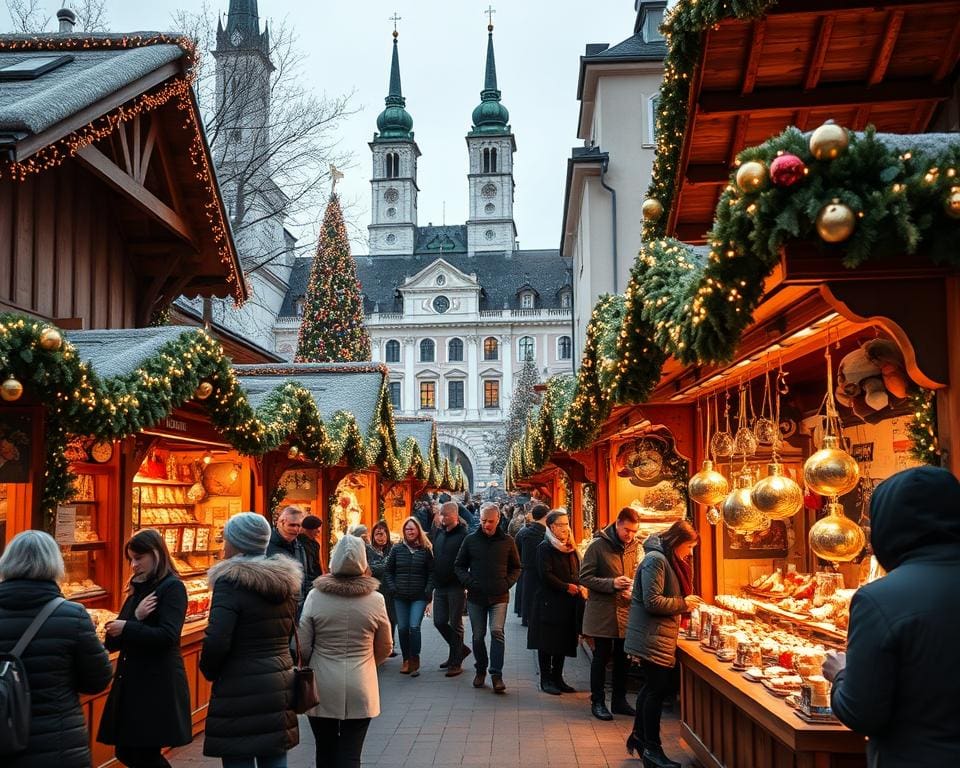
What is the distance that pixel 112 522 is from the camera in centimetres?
821

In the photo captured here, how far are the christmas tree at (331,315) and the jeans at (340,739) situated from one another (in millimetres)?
28000

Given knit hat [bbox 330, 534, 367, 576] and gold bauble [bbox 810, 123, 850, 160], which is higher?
gold bauble [bbox 810, 123, 850, 160]

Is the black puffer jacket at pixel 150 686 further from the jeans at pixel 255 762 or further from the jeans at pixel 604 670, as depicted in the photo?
the jeans at pixel 604 670

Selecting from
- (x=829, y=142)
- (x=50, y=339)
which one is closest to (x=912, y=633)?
(x=829, y=142)

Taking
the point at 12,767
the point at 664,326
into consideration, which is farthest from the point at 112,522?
the point at 664,326

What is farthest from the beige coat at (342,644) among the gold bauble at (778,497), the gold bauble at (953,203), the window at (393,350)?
the window at (393,350)

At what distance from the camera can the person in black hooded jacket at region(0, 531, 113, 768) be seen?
419 cm

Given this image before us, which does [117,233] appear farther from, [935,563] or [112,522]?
[935,563]

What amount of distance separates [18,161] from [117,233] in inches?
173

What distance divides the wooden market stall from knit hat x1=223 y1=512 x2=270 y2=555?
2.27 meters

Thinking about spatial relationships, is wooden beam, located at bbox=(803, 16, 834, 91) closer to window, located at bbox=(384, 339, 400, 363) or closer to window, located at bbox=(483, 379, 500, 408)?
window, located at bbox=(483, 379, 500, 408)

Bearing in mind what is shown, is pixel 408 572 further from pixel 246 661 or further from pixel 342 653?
pixel 246 661

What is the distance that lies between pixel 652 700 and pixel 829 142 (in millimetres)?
4466

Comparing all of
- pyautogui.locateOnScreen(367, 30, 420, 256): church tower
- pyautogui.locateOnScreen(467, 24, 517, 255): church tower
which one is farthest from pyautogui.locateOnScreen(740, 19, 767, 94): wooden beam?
pyautogui.locateOnScreen(367, 30, 420, 256): church tower
